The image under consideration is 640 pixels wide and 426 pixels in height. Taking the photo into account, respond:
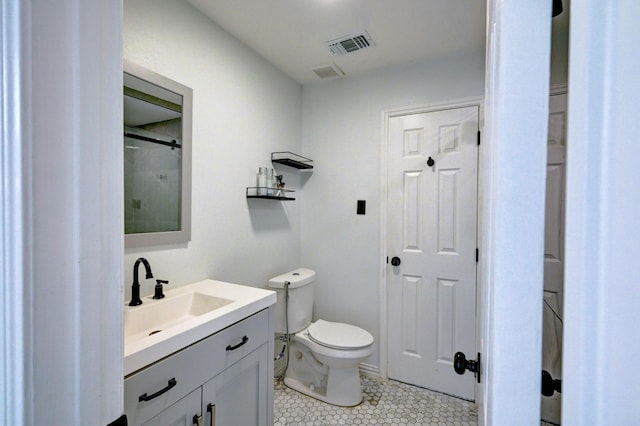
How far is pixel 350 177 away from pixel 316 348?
52.5 inches

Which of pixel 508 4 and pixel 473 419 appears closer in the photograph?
pixel 508 4

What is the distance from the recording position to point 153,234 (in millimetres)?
1392

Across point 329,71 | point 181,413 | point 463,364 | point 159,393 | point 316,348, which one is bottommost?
point 316,348

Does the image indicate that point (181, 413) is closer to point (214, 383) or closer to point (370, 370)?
point (214, 383)

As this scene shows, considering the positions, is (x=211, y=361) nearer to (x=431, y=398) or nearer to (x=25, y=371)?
(x=25, y=371)

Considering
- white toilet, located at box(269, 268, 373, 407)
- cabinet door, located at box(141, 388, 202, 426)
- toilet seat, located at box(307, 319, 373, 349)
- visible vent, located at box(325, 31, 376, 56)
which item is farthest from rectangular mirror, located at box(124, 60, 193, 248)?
toilet seat, located at box(307, 319, 373, 349)

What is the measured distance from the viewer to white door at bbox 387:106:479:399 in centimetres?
204

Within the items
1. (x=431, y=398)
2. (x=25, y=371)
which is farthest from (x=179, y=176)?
(x=431, y=398)

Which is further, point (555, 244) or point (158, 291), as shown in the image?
point (158, 291)

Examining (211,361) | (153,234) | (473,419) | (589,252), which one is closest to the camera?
(589,252)

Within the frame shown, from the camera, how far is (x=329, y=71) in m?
2.31

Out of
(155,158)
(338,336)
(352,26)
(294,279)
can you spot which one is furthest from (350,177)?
(155,158)

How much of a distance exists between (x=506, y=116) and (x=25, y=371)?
2.22 feet

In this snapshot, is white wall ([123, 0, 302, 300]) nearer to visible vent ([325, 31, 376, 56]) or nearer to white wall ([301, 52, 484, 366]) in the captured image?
white wall ([301, 52, 484, 366])
